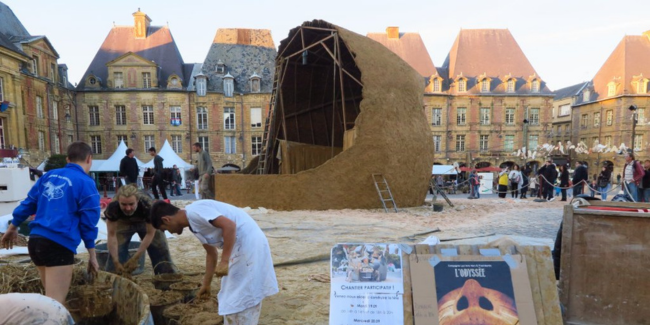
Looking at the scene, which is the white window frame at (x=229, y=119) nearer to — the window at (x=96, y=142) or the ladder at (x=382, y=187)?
the window at (x=96, y=142)

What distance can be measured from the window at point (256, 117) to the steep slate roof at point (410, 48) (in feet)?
43.5

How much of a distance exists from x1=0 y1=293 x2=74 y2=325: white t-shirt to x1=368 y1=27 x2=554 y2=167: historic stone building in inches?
1283

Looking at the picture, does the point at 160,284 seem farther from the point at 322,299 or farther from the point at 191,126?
the point at 191,126

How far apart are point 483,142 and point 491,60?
799cm

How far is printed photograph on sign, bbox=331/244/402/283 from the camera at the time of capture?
2518 millimetres

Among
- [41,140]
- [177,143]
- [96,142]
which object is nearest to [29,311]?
[177,143]

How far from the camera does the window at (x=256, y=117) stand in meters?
31.0

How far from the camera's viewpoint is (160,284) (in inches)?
154

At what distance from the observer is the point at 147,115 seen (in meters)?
30.1

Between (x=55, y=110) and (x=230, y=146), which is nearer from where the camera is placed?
(x=55, y=110)

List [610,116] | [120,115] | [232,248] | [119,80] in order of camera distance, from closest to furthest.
Answer: [232,248] → [119,80] → [120,115] → [610,116]

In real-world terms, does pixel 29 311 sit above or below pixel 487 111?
below

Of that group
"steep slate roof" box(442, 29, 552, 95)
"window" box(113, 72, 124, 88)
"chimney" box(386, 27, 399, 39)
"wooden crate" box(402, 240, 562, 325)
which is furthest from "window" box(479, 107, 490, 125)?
"wooden crate" box(402, 240, 562, 325)

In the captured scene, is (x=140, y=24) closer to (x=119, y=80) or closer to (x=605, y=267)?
(x=119, y=80)
